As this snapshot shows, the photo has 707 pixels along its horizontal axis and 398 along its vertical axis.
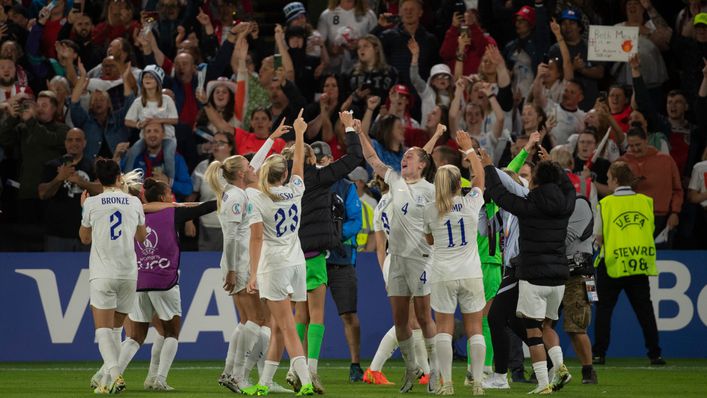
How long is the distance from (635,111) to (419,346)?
7.36 metres

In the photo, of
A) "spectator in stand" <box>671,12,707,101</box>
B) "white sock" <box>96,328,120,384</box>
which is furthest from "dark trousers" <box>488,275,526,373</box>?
"spectator in stand" <box>671,12,707,101</box>

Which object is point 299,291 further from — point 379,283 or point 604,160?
point 604,160

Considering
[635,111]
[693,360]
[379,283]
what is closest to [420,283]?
[379,283]

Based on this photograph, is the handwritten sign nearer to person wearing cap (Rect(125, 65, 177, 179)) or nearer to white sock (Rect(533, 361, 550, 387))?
person wearing cap (Rect(125, 65, 177, 179))

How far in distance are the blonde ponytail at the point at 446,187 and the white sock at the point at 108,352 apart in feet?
10.8

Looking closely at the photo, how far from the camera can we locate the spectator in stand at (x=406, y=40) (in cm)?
1961

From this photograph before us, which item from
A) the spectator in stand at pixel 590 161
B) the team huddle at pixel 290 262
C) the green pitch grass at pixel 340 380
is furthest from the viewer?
the spectator in stand at pixel 590 161

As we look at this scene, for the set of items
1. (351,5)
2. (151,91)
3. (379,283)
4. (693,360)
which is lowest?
(693,360)

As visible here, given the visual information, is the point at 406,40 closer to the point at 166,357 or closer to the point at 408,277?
the point at 408,277

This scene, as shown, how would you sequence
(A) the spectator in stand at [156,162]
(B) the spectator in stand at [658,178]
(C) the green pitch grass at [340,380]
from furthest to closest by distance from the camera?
(B) the spectator in stand at [658,178] < (A) the spectator in stand at [156,162] < (C) the green pitch grass at [340,380]

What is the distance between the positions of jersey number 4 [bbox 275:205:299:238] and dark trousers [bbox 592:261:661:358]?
6.08 metres

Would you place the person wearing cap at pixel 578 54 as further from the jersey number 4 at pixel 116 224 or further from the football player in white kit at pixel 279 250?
the jersey number 4 at pixel 116 224

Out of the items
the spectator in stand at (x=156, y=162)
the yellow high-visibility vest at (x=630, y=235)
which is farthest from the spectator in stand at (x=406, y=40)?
the yellow high-visibility vest at (x=630, y=235)

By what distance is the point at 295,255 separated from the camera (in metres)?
11.1
